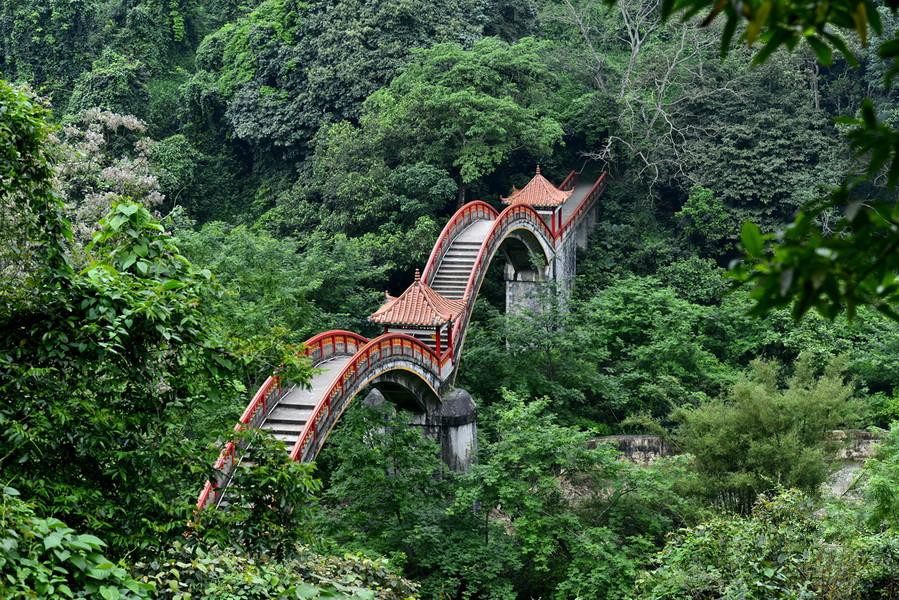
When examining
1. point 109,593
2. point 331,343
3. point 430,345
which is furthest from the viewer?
point 430,345

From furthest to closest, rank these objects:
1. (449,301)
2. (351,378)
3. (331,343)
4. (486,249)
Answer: (486,249) → (449,301) → (331,343) → (351,378)

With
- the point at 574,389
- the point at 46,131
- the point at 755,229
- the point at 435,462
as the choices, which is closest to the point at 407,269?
the point at 574,389

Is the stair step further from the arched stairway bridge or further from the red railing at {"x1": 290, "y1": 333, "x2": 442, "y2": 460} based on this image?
the red railing at {"x1": 290, "y1": 333, "x2": 442, "y2": 460}

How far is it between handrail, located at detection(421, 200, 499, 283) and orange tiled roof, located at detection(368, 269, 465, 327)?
2771 millimetres

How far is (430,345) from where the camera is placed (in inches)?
928

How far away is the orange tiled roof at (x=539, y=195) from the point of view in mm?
30156

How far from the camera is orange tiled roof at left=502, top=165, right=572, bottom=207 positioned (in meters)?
30.2

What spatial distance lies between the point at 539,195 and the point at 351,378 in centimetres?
1346

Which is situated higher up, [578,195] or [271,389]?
[578,195]

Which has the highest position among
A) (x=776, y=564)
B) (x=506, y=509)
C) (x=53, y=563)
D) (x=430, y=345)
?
(x=430, y=345)

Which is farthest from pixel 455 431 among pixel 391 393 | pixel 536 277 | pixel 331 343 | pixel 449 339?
pixel 536 277

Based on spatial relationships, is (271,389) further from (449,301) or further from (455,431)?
(449,301)

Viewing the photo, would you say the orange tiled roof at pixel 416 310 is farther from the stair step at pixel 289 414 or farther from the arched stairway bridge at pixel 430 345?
the stair step at pixel 289 414

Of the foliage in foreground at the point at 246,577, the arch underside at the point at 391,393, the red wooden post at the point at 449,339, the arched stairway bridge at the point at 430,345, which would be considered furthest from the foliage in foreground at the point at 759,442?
the foliage in foreground at the point at 246,577
